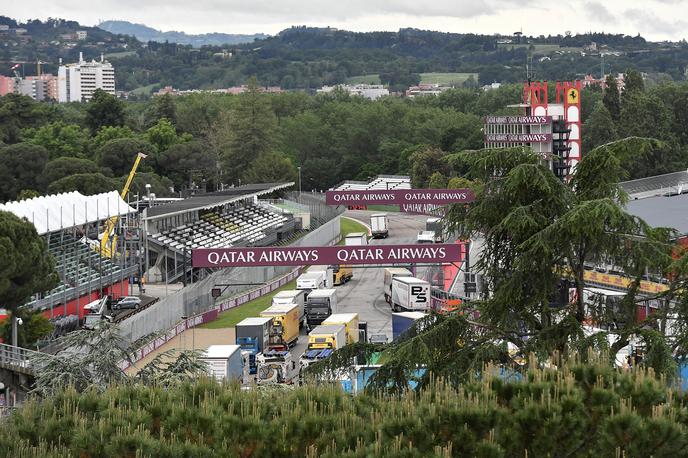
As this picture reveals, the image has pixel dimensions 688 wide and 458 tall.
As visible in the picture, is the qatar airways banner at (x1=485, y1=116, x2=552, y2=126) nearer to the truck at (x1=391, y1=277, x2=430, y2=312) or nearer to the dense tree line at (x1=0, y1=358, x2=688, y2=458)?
the truck at (x1=391, y1=277, x2=430, y2=312)

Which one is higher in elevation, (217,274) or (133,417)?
(133,417)

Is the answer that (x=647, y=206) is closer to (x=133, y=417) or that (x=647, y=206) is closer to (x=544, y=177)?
(x=544, y=177)

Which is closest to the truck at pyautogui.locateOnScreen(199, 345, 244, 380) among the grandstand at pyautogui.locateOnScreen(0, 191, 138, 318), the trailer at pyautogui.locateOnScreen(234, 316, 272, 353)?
the trailer at pyautogui.locateOnScreen(234, 316, 272, 353)

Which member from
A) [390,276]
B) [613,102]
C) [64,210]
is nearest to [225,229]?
[64,210]

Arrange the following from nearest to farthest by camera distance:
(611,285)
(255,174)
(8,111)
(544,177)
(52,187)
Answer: (544,177), (611,285), (52,187), (255,174), (8,111)

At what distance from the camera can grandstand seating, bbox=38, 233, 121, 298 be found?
5350cm

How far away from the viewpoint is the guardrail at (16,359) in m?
36.9

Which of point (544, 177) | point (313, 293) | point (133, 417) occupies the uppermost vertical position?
point (544, 177)

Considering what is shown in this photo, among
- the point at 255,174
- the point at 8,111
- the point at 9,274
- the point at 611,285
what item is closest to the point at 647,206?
the point at 611,285

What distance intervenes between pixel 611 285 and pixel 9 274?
24343 millimetres

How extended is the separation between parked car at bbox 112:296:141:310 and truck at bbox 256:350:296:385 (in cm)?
1307

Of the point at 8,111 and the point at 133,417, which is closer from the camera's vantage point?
the point at 133,417

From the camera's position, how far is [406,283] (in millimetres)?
53688

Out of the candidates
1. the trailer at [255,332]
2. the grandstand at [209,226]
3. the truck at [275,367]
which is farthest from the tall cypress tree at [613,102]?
the truck at [275,367]
